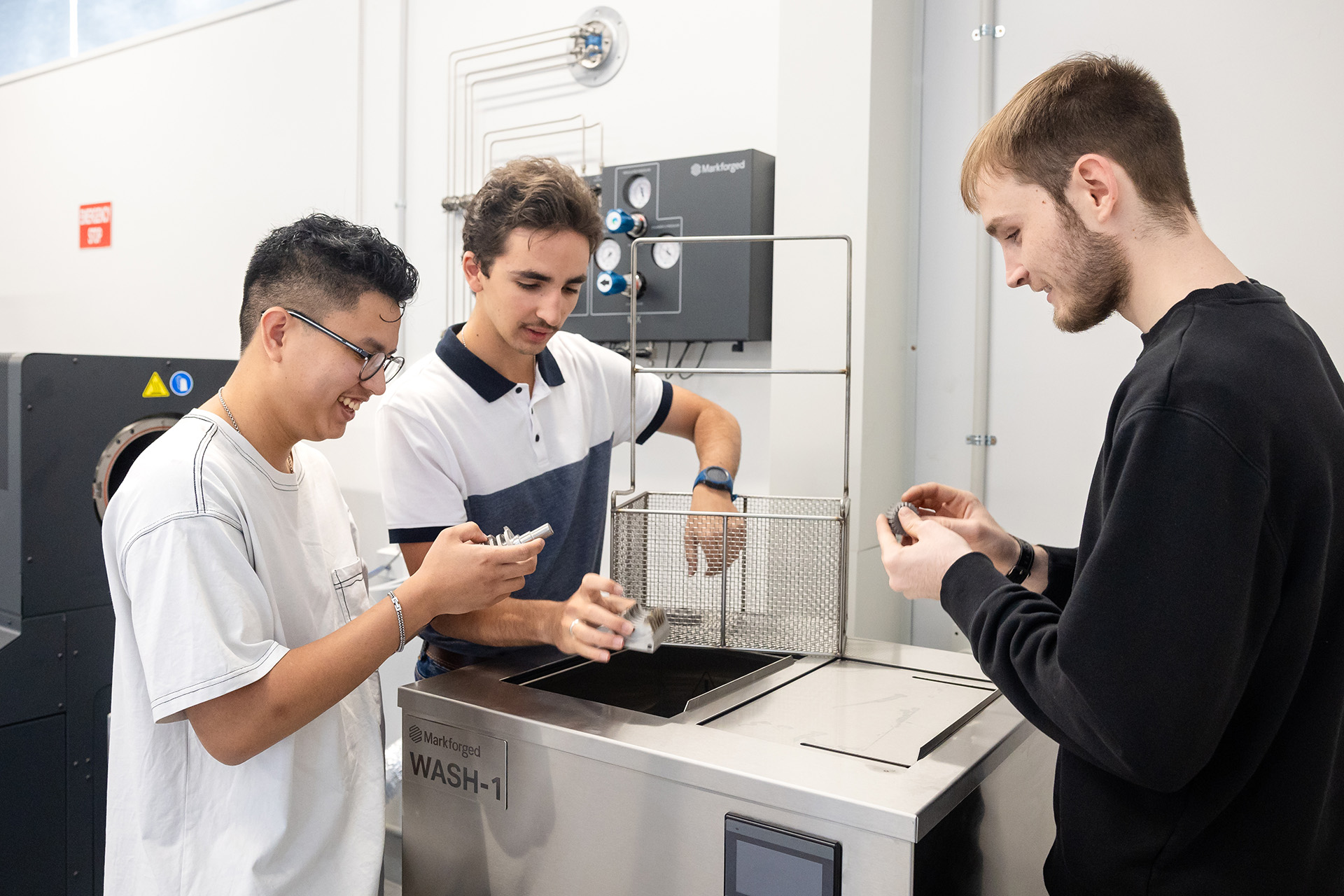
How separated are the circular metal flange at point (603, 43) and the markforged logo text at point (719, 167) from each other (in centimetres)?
52

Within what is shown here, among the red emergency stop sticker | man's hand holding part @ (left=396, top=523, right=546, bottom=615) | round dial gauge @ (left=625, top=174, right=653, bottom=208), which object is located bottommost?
man's hand holding part @ (left=396, top=523, right=546, bottom=615)

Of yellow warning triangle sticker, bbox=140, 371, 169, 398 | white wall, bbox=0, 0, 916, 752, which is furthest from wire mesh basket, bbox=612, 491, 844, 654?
yellow warning triangle sticker, bbox=140, 371, 169, 398

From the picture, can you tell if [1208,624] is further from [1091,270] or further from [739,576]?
[739,576]

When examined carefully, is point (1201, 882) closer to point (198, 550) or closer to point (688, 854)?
point (688, 854)

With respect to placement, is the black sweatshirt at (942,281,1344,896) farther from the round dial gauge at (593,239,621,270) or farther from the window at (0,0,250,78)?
the window at (0,0,250,78)


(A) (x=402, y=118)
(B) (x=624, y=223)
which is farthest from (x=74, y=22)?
(B) (x=624, y=223)

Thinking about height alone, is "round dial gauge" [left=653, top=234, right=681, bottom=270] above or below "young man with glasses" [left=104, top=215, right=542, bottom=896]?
above

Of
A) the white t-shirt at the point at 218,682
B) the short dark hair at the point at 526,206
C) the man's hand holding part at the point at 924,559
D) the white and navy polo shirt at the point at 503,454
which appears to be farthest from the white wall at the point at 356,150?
the white t-shirt at the point at 218,682

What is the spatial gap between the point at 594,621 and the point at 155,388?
1410 mm

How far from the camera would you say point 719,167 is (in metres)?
2.01

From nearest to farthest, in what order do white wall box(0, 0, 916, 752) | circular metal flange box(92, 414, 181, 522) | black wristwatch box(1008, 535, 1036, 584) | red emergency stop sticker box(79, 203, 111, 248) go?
black wristwatch box(1008, 535, 1036, 584), white wall box(0, 0, 916, 752), circular metal flange box(92, 414, 181, 522), red emergency stop sticker box(79, 203, 111, 248)

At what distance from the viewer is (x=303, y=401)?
1066 mm

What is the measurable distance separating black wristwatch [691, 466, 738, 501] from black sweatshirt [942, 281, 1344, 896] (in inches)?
25.8

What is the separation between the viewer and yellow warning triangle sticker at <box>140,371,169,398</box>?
6.53 ft
